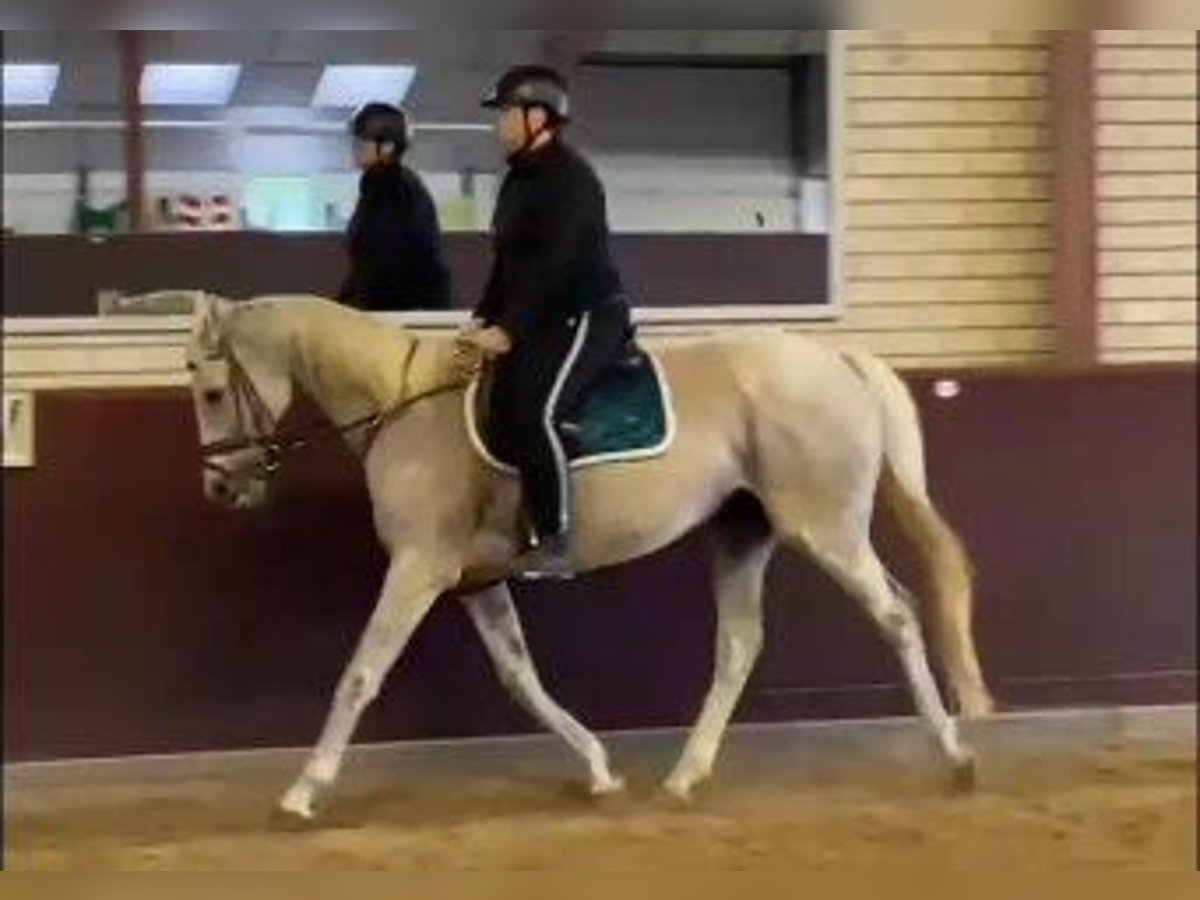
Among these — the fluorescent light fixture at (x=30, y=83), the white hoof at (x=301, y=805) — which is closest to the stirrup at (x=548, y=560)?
the white hoof at (x=301, y=805)

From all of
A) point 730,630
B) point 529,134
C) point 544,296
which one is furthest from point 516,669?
point 529,134

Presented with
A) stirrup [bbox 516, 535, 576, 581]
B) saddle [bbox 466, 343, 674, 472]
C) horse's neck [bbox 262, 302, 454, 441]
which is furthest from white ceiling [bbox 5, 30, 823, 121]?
stirrup [bbox 516, 535, 576, 581]

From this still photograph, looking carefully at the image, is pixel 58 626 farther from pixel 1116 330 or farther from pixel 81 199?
pixel 1116 330

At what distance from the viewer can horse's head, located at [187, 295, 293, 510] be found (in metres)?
4.16

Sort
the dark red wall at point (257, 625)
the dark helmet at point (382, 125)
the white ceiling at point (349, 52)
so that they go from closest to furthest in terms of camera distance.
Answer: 1. the white ceiling at point (349, 52)
2. the dark helmet at point (382, 125)
3. the dark red wall at point (257, 625)

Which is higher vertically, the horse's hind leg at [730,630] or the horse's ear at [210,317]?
the horse's ear at [210,317]

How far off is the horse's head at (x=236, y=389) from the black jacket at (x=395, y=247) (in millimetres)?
172

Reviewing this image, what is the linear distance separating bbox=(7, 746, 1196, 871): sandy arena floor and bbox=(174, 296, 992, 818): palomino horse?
9 centimetres

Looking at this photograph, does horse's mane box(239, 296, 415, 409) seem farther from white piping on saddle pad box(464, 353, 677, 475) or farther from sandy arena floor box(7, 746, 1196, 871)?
sandy arena floor box(7, 746, 1196, 871)

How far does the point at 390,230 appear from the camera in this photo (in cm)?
421

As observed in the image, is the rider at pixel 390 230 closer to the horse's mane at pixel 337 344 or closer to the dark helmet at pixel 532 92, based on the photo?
the horse's mane at pixel 337 344

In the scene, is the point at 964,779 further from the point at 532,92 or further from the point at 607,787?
the point at 532,92

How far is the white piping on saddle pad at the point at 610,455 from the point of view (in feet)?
13.6

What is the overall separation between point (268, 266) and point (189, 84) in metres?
0.35
